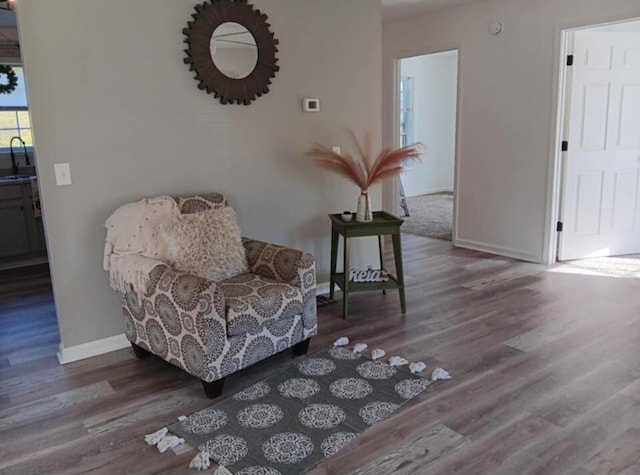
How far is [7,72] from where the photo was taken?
18.1 feet

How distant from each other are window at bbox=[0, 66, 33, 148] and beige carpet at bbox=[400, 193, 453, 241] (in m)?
4.53

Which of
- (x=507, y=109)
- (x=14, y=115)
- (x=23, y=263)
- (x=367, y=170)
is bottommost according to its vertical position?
(x=23, y=263)

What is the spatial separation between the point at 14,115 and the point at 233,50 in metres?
3.55

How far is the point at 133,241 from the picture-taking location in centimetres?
292

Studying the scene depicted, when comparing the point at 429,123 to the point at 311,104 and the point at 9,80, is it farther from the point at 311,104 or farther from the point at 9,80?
the point at 9,80

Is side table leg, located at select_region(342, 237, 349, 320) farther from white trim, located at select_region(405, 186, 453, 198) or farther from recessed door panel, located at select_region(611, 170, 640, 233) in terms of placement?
white trim, located at select_region(405, 186, 453, 198)

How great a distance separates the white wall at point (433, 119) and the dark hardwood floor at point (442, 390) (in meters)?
5.54

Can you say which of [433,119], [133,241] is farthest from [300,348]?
[433,119]

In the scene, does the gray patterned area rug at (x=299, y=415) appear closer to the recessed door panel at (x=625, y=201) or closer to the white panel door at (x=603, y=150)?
the white panel door at (x=603, y=150)

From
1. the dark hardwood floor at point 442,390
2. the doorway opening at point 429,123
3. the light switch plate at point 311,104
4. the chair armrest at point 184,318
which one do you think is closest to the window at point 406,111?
the doorway opening at point 429,123

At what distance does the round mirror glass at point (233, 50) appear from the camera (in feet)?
11.2

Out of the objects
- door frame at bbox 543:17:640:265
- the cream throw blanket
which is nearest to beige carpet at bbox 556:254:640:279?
door frame at bbox 543:17:640:265

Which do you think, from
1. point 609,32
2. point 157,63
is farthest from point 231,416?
point 609,32

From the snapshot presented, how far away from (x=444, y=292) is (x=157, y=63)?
8.73 feet
